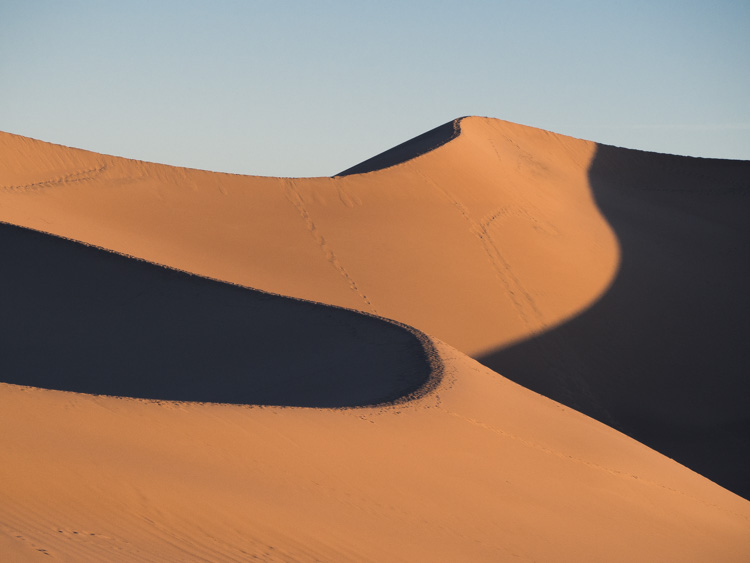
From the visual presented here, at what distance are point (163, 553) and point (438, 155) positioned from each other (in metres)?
19.6

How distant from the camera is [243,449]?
6812 mm

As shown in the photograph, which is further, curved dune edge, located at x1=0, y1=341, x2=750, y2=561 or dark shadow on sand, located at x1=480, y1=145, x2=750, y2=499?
dark shadow on sand, located at x1=480, y1=145, x2=750, y2=499

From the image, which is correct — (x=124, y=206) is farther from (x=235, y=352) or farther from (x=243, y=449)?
(x=243, y=449)

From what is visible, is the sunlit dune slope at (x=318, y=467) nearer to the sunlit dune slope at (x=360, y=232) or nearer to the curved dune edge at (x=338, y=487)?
the curved dune edge at (x=338, y=487)

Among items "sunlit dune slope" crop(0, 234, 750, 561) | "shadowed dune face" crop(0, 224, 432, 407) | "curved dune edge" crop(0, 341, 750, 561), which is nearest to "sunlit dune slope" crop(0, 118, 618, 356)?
"shadowed dune face" crop(0, 224, 432, 407)

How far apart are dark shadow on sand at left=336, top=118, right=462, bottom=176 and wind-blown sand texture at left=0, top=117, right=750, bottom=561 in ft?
0.91

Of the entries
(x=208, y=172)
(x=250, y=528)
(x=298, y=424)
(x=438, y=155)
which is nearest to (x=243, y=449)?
(x=298, y=424)

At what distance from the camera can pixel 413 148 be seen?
89.2 ft

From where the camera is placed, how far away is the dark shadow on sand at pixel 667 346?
53.5 feet

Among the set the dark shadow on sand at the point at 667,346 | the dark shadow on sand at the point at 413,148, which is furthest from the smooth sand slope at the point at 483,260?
the dark shadow on sand at the point at 413,148

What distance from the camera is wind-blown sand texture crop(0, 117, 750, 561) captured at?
5941 mm

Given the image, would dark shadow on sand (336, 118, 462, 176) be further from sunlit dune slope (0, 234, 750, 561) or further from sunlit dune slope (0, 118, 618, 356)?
sunlit dune slope (0, 234, 750, 561)

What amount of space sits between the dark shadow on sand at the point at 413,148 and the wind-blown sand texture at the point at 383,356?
28 cm

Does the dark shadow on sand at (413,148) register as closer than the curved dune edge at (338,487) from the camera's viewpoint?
No
